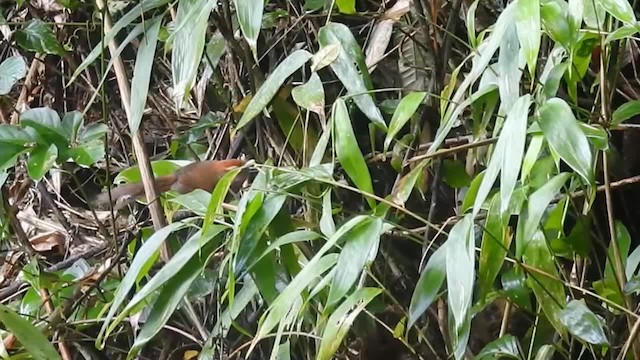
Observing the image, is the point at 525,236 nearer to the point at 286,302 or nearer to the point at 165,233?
the point at 286,302

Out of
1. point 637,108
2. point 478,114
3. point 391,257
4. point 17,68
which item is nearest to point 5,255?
point 17,68

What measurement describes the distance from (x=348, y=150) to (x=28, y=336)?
0.35 meters

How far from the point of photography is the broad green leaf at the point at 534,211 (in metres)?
0.67

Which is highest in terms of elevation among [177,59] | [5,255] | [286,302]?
[177,59]

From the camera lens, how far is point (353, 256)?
663 millimetres

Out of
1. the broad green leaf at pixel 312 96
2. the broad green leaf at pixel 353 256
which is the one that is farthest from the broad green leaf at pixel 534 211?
the broad green leaf at pixel 312 96

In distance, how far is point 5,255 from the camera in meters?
1.39

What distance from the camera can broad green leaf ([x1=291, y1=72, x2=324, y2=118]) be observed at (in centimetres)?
81

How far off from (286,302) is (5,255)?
0.86 metres

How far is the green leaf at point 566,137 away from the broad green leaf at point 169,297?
329 millimetres

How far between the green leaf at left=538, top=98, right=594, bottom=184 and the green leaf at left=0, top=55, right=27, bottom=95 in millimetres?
724

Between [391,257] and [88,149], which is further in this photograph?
[391,257]

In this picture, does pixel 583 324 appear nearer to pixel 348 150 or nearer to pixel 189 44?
pixel 348 150

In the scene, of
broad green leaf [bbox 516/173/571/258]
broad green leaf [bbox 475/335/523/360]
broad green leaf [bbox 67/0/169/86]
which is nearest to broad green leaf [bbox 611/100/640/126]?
broad green leaf [bbox 516/173/571/258]
